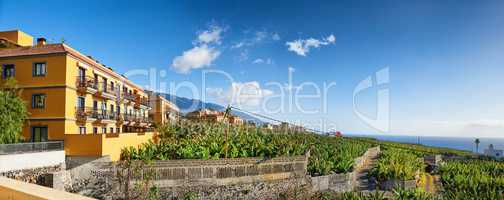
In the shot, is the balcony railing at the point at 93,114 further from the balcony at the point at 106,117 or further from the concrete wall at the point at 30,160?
the concrete wall at the point at 30,160

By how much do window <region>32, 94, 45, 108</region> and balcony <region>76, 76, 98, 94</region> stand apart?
201 centimetres

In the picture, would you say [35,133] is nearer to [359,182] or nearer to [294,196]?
[294,196]

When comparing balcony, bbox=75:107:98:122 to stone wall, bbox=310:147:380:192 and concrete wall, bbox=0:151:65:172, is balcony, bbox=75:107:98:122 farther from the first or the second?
stone wall, bbox=310:147:380:192

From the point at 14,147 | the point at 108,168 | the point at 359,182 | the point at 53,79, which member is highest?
the point at 53,79

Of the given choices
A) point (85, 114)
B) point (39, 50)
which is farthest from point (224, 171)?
point (39, 50)

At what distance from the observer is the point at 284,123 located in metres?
31.0

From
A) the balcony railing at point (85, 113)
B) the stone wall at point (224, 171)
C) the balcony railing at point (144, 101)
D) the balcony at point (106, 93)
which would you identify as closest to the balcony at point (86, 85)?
the balcony at point (106, 93)

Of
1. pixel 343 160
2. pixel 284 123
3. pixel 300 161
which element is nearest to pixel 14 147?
pixel 300 161

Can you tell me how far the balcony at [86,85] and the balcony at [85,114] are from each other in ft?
3.85

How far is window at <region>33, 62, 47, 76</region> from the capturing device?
18.0 metres

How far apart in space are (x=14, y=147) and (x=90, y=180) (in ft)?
11.9

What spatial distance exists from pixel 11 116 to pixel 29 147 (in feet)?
9.44

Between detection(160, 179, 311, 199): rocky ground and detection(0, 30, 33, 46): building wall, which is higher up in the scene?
detection(0, 30, 33, 46): building wall

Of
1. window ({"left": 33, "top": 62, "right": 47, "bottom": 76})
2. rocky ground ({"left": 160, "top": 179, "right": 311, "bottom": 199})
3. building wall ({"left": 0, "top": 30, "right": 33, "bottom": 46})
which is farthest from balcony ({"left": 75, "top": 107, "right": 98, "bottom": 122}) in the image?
rocky ground ({"left": 160, "top": 179, "right": 311, "bottom": 199})
